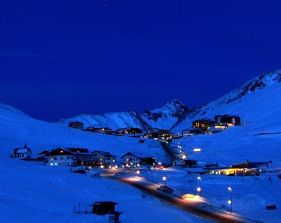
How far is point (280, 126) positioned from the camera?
182500 millimetres

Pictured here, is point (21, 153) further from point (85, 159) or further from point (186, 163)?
point (186, 163)

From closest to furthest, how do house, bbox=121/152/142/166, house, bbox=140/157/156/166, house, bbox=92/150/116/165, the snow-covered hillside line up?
house, bbox=121/152/142/166
house, bbox=140/157/156/166
house, bbox=92/150/116/165
the snow-covered hillside

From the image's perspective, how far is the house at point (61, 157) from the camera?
→ 116 metres

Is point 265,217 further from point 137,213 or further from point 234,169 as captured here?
point 234,169

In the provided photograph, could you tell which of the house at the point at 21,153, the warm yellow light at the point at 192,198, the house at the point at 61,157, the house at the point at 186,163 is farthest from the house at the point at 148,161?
the warm yellow light at the point at 192,198

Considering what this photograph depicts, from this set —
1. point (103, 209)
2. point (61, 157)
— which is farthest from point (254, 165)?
point (103, 209)

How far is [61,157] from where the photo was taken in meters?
118

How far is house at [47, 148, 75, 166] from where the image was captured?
116081mm

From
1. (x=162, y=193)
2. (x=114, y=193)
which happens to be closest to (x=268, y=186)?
(x=162, y=193)

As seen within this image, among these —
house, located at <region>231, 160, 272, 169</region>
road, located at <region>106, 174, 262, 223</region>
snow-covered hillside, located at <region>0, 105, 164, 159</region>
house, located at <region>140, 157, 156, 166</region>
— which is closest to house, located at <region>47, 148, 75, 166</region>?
snow-covered hillside, located at <region>0, 105, 164, 159</region>

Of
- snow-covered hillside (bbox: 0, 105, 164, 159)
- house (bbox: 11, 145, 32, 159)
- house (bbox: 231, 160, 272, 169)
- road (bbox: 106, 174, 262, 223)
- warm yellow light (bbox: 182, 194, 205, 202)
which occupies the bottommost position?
road (bbox: 106, 174, 262, 223)

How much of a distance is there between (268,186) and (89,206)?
29416 millimetres

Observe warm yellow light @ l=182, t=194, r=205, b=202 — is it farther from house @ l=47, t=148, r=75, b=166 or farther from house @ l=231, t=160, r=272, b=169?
house @ l=47, t=148, r=75, b=166

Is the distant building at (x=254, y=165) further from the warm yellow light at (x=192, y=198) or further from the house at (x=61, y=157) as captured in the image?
the warm yellow light at (x=192, y=198)
